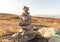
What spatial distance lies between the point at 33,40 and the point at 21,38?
1.20 metres

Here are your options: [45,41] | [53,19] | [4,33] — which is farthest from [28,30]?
[53,19]

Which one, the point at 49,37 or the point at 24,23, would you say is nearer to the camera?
the point at 24,23

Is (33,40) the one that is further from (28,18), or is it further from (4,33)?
(4,33)

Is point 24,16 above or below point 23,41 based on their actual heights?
above

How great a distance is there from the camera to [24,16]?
50.4 feet

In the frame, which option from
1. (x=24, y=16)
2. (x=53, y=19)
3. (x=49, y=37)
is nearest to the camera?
(x=24, y=16)

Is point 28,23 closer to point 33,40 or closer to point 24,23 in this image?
point 24,23

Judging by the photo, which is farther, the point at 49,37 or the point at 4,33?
the point at 4,33

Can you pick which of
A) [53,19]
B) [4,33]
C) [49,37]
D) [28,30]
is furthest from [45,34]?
[53,19]

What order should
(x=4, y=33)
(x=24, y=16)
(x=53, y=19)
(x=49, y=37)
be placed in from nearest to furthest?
1. (x=24, y=16)
2. (x=49, y=37)
3. (x=4, y=33)
4. (x=53, y=19)

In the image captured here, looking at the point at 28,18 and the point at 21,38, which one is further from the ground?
the point at 28,18

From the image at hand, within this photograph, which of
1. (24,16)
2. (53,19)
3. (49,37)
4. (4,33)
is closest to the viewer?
(24,16)

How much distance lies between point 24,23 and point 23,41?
132 cm

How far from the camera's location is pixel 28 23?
51.1 ft
